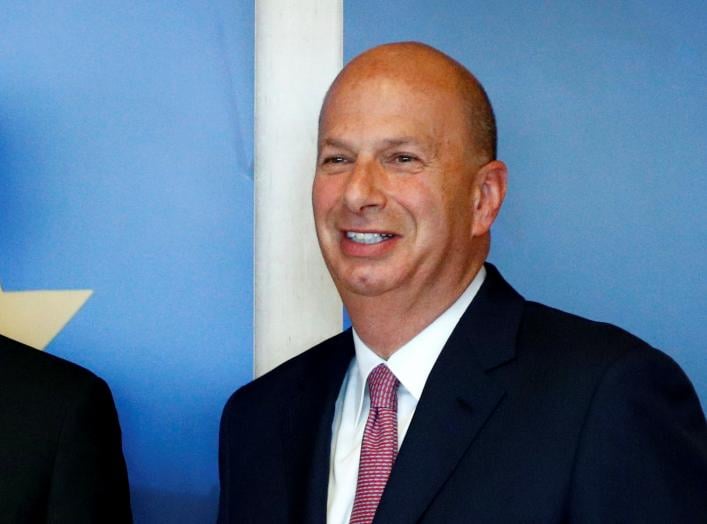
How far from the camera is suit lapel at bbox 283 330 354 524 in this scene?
67.6 inches

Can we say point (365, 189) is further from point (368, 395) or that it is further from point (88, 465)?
point (88, 465)

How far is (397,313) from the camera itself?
5.69 feet

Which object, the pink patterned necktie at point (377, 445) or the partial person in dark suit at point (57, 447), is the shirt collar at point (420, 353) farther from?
the partial person in dark suit at point (57, 447)

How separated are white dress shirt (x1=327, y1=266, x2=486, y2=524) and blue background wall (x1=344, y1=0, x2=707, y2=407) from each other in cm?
43

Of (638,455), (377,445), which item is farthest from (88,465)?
(638,455)

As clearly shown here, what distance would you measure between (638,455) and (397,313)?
A: 1.39 ft

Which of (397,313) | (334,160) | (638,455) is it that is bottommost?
(638,455)

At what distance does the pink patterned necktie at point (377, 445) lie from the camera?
64.2 inches

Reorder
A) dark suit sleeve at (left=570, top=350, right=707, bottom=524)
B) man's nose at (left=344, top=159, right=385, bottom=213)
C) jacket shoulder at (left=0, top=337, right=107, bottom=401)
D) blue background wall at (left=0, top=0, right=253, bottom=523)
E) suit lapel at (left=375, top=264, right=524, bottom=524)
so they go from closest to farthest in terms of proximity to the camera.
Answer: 1. dark suit sleeve at (left=570, top=350, right=707, bottom=524)
2. suit lapel at (left=375, top=264, right=524, bottom=524)
3. man's nose at (left=344, top=159, right=385, bottom=213)
4. jacket shoulder at (left=0, top=337, right=107, bottom=401)
5. blue background wall at (left=0, top=0, right=253, bottom=523)

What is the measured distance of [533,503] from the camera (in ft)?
4.96

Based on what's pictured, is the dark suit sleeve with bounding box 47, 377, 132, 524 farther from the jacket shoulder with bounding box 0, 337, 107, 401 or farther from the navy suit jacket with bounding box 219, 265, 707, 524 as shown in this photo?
the navy suit jacket with bounding box 219, 265, 707, 524

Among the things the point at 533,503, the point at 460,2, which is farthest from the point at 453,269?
the point at 460,2

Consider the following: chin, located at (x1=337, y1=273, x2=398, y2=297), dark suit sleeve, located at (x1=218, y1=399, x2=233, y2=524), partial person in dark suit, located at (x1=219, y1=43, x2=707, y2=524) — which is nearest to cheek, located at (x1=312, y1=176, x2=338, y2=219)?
partial person in dark suit, located at (x1=219, y1=43, x2=707, y2=524)

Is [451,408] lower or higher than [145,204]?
lower
